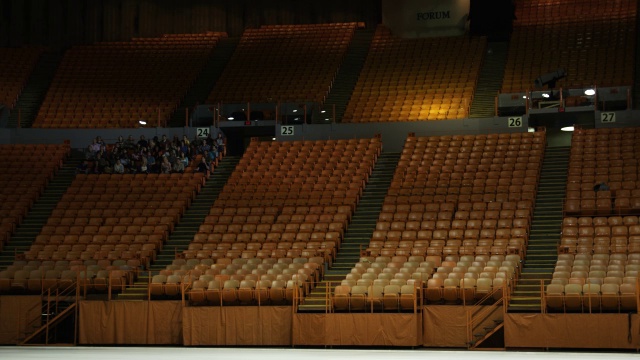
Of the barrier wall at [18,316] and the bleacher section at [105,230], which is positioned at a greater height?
the bleacher section at [105,230]

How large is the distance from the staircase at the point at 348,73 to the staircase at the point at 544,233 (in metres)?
6.91

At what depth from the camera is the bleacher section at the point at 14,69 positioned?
98.7 ft

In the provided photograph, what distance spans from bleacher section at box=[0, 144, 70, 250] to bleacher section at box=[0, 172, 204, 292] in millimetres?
953

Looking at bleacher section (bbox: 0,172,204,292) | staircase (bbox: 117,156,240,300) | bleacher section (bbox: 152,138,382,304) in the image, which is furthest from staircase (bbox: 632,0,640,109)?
bleacher section (bbox: 0,172,204,292)

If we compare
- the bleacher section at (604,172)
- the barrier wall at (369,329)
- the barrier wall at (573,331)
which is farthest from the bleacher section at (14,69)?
the barrier wall at (573,331)

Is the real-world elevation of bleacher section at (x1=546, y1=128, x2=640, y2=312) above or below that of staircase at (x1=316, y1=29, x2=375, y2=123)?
below

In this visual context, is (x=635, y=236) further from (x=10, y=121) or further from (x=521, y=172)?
(x=10, y=121)

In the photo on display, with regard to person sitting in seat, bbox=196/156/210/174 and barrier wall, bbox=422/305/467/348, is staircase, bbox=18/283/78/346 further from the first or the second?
person sitting in seat, bbox=196/156/210/174

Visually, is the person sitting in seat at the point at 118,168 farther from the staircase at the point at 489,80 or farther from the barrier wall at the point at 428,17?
the barrier wall at the point at 428,17

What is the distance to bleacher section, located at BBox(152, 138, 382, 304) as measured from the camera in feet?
60.1

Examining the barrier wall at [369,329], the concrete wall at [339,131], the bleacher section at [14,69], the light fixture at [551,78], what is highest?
the bleacher section at [14,69]

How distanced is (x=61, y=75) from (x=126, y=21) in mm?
4353

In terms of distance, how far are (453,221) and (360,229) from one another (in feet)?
7.38

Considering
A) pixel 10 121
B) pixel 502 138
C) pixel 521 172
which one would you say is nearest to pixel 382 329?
pixel 521 172
